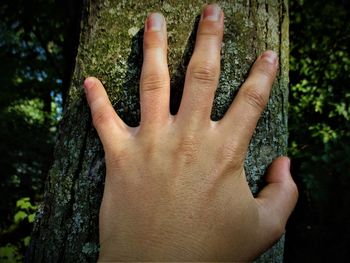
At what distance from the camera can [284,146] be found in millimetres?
1471

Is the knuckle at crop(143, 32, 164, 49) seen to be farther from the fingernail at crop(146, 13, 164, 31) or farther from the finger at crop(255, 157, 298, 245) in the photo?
the finger at crop(255, 157, 298, 245)

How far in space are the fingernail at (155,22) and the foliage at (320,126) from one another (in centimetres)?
315

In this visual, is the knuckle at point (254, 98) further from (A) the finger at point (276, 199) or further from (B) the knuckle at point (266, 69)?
(A) the finger at point (276, 199)

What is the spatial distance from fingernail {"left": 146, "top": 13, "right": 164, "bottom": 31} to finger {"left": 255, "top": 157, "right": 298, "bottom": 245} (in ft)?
2.23

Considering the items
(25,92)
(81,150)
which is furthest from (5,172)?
(81,150)

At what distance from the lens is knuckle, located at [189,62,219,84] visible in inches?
46.7

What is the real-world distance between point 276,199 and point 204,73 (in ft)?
1.74

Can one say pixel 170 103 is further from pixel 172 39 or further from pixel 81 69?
pixel 81 69

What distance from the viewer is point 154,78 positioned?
3.93ft

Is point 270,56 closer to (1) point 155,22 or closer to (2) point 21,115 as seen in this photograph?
(1) point 155,22

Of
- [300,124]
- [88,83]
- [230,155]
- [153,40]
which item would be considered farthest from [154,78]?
[300,124]

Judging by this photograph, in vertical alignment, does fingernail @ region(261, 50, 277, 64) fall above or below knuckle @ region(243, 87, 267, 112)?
above

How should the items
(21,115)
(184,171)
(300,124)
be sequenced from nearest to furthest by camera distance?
(184,171)
(300,124)
(21,115)

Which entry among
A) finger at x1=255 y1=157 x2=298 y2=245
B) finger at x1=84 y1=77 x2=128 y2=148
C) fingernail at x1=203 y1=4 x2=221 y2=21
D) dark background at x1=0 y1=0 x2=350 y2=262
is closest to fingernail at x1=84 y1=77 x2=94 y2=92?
finger at x1=84 y1=77 x2=128 y2=148
